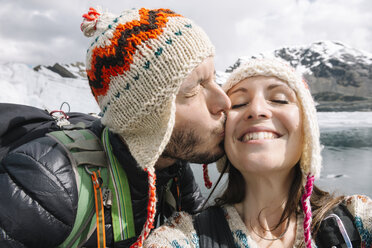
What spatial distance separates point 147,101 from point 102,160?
0.43 metres

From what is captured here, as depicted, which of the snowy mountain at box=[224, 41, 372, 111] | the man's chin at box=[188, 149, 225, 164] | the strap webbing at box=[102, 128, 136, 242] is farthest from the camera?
the snowy mountain at box=[224, 41, 372, 111]

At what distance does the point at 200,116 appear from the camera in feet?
4.38

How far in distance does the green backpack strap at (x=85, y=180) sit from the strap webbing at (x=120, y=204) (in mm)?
45

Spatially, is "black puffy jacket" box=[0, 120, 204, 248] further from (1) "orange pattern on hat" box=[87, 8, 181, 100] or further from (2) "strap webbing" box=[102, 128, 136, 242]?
(1) "orange pattern on hat" box=[87, 8, 181, 100]

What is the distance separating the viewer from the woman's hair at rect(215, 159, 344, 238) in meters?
1.20

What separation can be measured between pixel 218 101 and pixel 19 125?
1.28m

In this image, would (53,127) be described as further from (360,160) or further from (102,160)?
(360,160)

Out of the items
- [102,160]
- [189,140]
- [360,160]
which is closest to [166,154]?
[189,140]

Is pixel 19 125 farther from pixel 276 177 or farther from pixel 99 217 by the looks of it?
pixel 276 177

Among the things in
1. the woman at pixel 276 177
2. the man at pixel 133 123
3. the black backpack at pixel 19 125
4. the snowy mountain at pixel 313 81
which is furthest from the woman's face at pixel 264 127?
the snowy mountain at pixel 313 81

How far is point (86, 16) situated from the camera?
146 cm

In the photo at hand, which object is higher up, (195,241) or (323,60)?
(195,241)

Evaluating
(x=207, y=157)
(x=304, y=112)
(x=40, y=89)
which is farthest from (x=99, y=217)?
(x=40, y=89)

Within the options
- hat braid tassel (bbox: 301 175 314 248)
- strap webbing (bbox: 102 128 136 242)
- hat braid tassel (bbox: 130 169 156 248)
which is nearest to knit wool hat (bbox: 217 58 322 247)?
hat braid tassel (bbox: 301 175 314 248)
